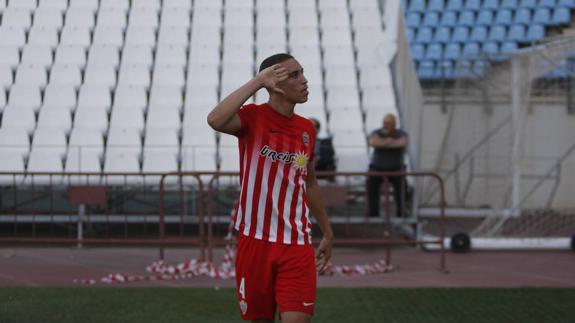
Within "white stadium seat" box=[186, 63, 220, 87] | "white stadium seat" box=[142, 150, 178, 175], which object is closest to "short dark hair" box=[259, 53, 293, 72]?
"white stadium seat" box=[142, 150, 178, 175]

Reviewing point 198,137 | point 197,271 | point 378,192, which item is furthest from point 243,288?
point 198,137

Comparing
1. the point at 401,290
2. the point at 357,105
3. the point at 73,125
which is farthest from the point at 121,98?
the point at 401,290

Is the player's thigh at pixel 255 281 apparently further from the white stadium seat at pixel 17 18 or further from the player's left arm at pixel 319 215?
the white stadium seat at pixel 17 18

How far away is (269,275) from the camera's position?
16.8 ft

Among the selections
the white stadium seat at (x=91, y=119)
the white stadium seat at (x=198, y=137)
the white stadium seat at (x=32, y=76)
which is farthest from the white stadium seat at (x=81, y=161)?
the white stadium seat at (x=32, y=76)

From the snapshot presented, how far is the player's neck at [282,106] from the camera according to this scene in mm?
5188

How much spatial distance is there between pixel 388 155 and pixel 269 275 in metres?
8.99

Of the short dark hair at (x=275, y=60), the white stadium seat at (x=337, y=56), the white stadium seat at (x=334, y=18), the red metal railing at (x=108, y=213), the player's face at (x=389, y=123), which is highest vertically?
the white stadium seat at (x=334, y=18)

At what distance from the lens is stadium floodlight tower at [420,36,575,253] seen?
52.9 feet

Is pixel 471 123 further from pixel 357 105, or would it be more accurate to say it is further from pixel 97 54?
pixel 97 54

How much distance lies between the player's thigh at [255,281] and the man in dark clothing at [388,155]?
840 cm

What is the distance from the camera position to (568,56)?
16531mm

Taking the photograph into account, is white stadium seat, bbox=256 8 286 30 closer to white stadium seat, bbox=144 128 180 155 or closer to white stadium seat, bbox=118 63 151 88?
white stadium seat, bbox=118 63 151 88

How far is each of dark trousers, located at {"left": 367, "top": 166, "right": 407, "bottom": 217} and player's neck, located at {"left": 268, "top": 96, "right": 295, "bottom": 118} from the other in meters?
7.87
